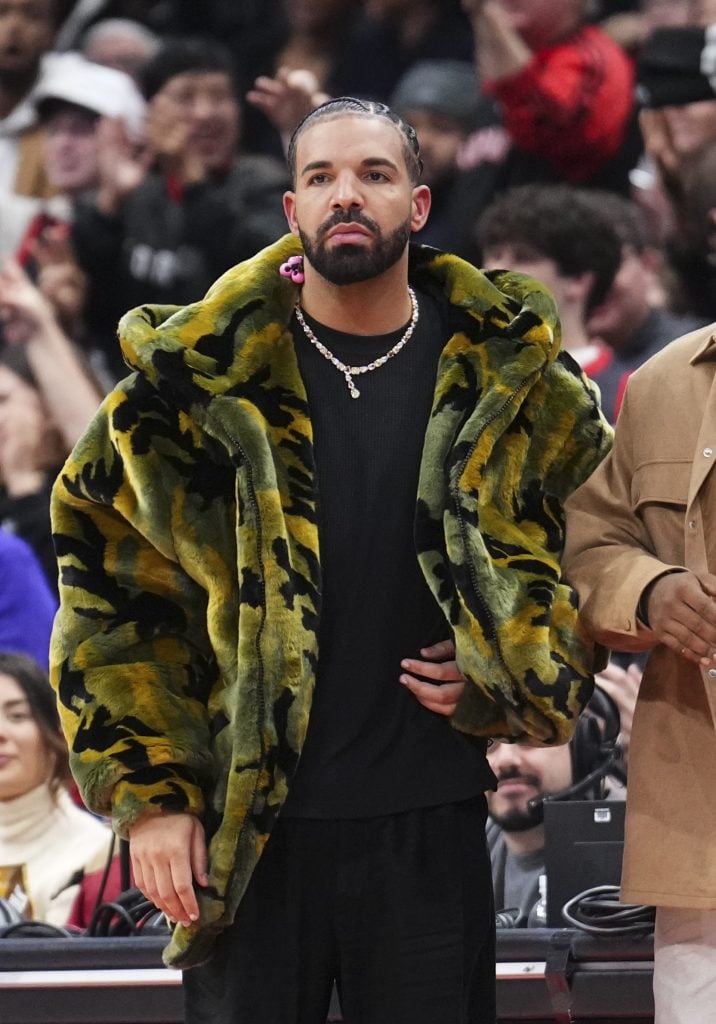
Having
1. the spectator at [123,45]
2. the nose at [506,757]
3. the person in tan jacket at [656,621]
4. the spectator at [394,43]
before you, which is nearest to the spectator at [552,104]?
the spectator at [394,43]

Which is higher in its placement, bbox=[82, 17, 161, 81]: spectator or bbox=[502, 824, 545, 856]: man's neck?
bbox=[82, 17, 161, 81]: spectator

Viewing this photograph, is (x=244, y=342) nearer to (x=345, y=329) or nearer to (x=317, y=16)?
(x=345, y=329)

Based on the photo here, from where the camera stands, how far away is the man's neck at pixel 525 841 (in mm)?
3213

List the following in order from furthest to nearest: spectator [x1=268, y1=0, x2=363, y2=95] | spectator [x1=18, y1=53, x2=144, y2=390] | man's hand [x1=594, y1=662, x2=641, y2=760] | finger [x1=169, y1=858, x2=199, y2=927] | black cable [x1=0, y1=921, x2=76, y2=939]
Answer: spectator [x1=18, y1=53, x2=144, y2=390]
spectator [x1=268, y1=0, x2=363, y2=95]
man's hand [x1=594, y1=662, x2=641, y2=760]
black cable [x1=0, y1=921, x2=76, y2=939]
finger [x1=169, y1=858, x2=199, y2=927]

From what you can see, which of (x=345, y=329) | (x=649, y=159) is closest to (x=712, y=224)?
(x=649, y=159)

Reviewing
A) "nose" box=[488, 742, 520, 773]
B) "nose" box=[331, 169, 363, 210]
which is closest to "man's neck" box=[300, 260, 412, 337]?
"nose" box=[331, 169, 363, 210]

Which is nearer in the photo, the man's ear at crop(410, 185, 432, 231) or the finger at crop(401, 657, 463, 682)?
the finger at crop(401, 657, 463, 682)

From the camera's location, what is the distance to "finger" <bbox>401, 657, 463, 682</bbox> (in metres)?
1.94

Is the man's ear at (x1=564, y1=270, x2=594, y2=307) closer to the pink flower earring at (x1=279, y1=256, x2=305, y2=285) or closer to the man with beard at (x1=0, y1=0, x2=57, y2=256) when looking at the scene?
the man with beard at (x1=0, y1=0, x2=57, y2=256)

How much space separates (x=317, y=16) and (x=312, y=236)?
3500mm

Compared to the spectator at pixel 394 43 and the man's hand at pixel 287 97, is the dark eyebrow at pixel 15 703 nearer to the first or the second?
the man's hand at pixel 287 97

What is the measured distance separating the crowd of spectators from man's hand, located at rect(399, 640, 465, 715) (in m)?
2.26

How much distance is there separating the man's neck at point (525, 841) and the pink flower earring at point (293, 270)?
5.01ft

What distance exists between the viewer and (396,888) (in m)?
1.92
